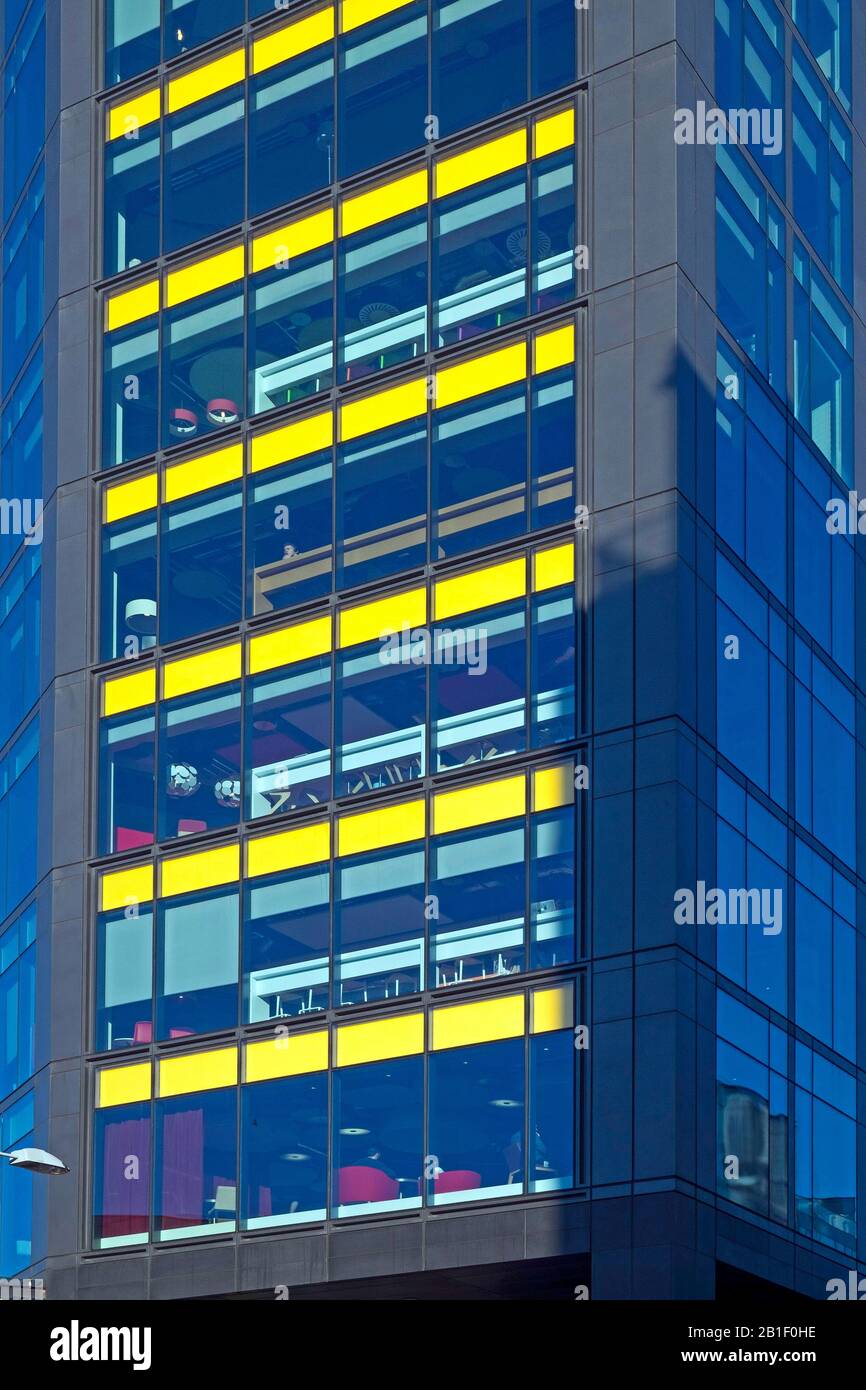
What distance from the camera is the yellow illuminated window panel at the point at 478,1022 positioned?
1512 inches

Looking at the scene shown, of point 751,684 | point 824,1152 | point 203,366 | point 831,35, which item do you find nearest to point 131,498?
point 203,366

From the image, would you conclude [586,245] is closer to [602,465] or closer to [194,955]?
[602,465]

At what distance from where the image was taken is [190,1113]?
1629 inches

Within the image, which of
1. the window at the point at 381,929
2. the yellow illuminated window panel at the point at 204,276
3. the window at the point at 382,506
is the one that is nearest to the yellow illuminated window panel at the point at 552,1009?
the window at the point at 381,929

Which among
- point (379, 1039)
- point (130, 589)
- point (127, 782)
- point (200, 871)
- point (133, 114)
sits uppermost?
point (133, 114)

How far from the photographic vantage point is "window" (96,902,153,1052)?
42.4 metres

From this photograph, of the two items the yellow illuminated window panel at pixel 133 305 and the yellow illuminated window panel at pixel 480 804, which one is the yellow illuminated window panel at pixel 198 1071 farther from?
the yellow illuminated window panel at pixel 133 305

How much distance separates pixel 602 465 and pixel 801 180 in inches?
364

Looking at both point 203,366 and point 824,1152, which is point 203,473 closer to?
point 203,366

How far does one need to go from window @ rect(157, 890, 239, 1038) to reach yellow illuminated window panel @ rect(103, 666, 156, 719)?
153 inches

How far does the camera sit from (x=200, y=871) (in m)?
42.5

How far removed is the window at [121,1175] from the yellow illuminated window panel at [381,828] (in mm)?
5711

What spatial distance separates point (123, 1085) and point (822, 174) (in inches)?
836
